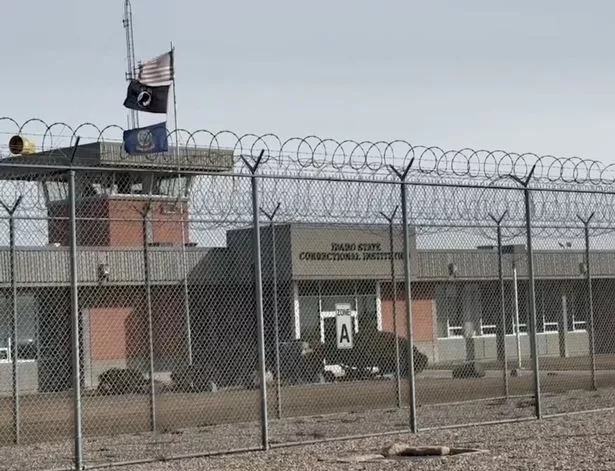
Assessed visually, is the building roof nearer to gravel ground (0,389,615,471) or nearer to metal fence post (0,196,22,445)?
metal fence post (0,196,22,445)

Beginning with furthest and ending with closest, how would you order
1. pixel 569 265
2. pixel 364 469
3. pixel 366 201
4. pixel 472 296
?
pixel 569 265 → pixel 472 296 → pixel 366 201 → pixel 364 469

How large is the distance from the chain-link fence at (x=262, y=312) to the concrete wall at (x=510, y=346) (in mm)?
112

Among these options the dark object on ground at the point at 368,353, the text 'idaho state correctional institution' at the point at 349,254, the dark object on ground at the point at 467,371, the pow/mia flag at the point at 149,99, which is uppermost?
the pow/mia flag at the point at 149,99

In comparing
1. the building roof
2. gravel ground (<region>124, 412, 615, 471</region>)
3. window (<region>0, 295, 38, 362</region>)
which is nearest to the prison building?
window (<region>0, 295, 38, 362</region>)

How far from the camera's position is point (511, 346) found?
99.7 ft

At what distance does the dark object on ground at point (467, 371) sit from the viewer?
915 inches

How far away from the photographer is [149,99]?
31.3 m

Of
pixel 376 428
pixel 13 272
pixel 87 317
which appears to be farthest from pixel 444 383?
pixel 13 272

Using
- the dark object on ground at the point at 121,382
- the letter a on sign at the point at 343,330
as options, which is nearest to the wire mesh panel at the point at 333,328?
the letter a on sign at the point at 343,330

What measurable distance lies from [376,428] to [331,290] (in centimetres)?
981

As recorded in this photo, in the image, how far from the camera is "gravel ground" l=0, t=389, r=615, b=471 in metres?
12.2

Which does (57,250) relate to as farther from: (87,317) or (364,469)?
(364,469)

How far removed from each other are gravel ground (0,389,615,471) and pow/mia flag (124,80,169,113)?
1488 cm

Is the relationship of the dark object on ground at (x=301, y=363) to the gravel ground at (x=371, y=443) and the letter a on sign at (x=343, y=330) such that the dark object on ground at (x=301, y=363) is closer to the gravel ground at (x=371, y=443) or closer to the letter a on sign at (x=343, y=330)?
the letter a on sign at (x=343, y=330)
